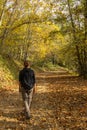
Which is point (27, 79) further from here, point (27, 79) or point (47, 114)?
point (47, 114)

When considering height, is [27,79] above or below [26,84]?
above

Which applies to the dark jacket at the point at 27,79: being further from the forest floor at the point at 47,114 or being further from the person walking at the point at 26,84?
the forest floor at the point at 47,114

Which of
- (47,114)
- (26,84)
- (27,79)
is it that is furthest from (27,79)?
(47,114)

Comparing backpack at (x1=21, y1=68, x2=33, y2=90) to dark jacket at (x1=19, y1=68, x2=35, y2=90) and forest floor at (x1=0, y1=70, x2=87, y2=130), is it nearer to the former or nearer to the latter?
dark jacket at (x1=19, y1=68, x2=35, y2=90)

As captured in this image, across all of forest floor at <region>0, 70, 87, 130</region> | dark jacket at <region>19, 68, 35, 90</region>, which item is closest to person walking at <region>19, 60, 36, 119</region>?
dark jacket at <region>19, 68, 35, 90</region>

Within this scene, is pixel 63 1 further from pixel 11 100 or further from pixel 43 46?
pixel 43 46

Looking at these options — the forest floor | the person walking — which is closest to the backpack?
the person walking

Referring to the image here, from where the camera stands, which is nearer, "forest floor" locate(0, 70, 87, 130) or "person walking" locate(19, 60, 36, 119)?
"forest floor" locate(0, 70, 87, 130)

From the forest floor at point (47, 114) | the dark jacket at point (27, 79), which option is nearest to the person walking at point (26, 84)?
the dark jacket at point (27, 79)

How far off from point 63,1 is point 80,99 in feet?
51.1

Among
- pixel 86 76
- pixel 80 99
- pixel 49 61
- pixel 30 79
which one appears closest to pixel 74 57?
pixel 86 76

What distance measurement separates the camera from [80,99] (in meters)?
14.6

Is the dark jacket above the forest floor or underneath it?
above

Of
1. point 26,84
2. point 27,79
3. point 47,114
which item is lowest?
point 47,114
